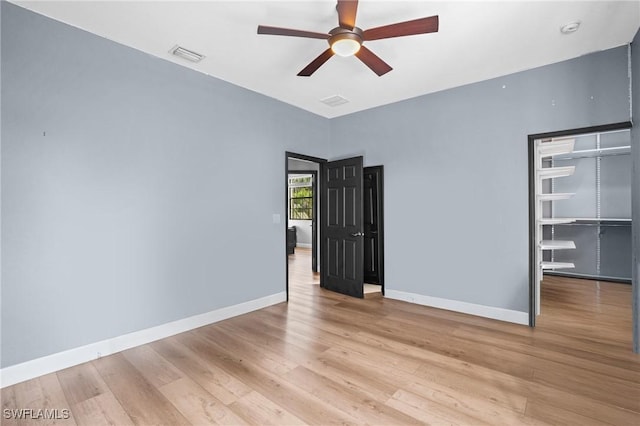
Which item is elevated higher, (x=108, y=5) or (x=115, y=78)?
(x=108, y=5)

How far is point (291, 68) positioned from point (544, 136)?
2935mm

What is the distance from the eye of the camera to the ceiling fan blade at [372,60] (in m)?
2.57

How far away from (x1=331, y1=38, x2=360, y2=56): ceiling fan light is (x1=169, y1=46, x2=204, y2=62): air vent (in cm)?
156

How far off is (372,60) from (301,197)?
817 cm

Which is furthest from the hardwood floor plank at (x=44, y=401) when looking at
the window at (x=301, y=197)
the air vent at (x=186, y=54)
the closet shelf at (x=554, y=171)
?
the window at (x=301, y=197)

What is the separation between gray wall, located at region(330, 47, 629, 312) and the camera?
3.27 m

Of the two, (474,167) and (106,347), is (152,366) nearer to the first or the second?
(106,347)

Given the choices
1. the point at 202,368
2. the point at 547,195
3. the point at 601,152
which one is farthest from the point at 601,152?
the point at 202,368

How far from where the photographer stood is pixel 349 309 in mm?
4090

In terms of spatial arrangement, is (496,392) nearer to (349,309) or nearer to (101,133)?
(349,309)

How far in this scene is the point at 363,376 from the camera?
241 cm

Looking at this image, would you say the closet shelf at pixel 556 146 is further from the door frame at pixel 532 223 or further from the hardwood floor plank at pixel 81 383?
the hardwood floor plank at pixel 81 383

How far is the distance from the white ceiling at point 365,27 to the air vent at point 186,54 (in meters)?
0.07

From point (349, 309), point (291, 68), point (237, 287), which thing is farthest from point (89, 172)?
point (349, 309)
